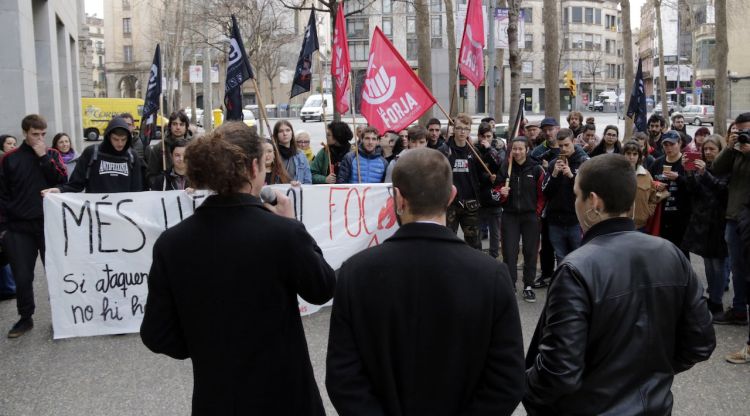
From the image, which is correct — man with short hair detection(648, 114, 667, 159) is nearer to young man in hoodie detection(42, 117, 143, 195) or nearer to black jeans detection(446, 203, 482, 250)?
black jeans detection(446, 203, 482, 250)

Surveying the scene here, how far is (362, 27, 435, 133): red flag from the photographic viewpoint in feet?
25.7

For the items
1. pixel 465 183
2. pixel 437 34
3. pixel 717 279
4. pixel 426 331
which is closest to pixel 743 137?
pixel 717 279

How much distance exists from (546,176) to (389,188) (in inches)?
67.6

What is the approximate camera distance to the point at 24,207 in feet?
21.4

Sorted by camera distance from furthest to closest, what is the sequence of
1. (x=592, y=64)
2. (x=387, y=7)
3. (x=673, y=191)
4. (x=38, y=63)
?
(x=592, y=64), (x=387, y=7), (x=38, y=63), (x=673, y=191)

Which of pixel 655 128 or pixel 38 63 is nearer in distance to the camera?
pixel 655 128

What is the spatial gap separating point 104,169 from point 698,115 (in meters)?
50.7

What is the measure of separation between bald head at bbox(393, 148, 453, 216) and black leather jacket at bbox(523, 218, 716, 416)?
68 centimetres

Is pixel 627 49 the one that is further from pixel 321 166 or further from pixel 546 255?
pixel 321 166

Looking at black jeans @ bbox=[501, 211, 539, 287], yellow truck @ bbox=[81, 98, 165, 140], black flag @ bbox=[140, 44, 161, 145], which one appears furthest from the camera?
yellow truck @ bbox=[81, 98, 165, 140]

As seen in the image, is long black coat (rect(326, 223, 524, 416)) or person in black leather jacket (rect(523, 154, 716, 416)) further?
person in black leather jacket (rect(523, 154, 716, 416))

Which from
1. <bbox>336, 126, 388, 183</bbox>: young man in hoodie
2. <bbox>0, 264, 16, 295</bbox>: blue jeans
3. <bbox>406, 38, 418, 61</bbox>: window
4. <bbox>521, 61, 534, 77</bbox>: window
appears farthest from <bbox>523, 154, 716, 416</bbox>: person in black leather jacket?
<bbox>521, 61, 534, 77</bbox>: window

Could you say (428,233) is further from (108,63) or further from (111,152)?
(108,63)

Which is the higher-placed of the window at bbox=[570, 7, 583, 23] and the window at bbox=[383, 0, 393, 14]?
the window at bbox=[570, 7, 583, 23]
